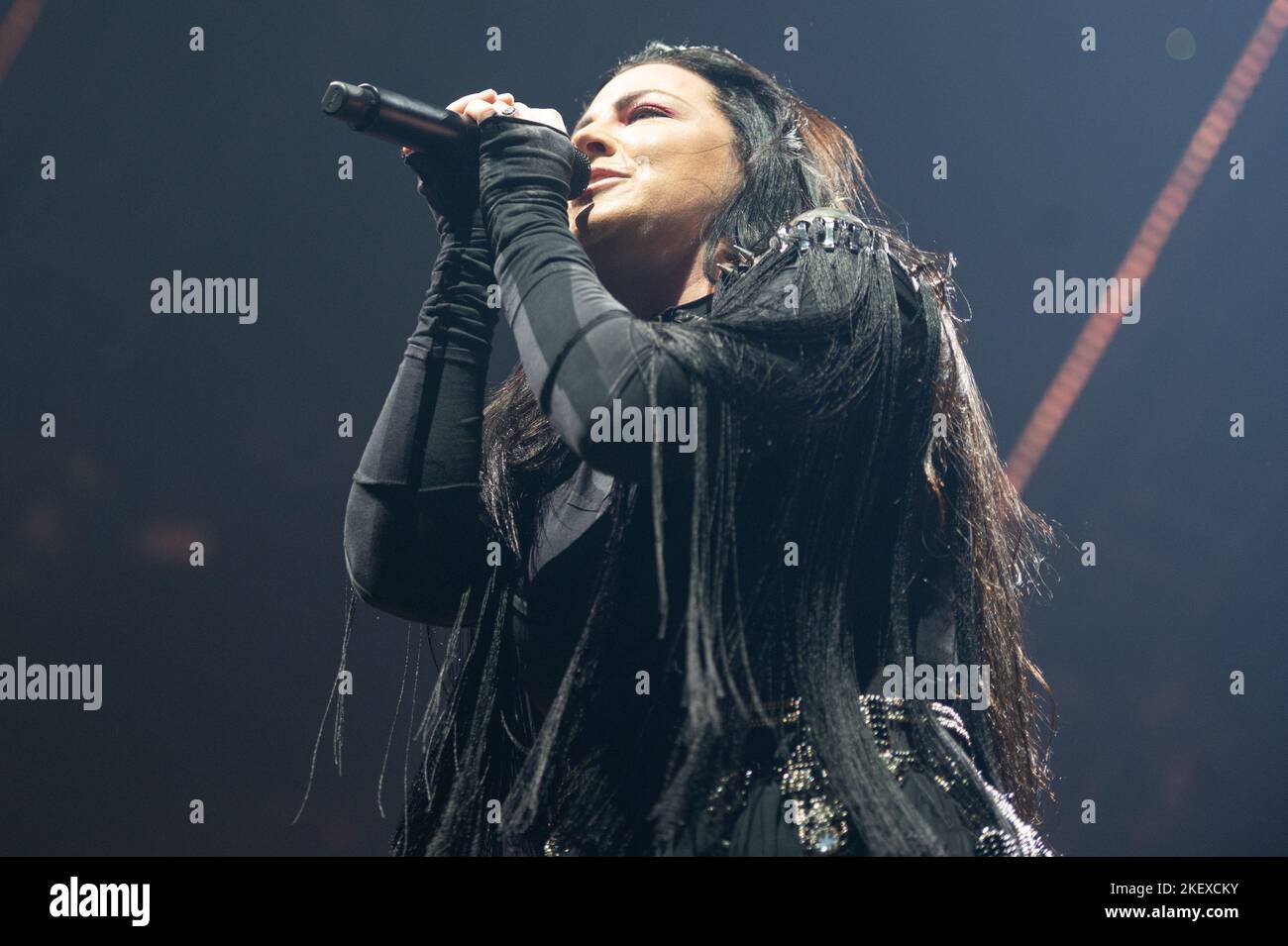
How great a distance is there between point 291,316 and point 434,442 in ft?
3.82

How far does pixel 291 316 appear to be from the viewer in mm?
2139

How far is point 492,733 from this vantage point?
109 centimetres

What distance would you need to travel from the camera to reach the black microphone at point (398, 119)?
0.98 m

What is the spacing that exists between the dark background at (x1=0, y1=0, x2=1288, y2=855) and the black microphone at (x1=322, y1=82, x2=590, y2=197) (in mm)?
1121

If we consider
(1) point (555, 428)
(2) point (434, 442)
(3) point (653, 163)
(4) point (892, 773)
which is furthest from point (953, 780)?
(3) point (653, 163)

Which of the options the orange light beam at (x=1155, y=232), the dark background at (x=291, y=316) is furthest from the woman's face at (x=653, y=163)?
the orange light beam at (x=1155, y=232)

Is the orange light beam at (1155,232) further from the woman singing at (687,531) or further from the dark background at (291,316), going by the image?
the woman singing at (687,531)

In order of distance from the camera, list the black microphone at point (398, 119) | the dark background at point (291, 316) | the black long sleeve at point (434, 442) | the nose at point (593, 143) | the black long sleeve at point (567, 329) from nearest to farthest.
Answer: the black long sleeve at point (567, 329), the black microphone at point (398, 119), the black long sleeve at point (434, 442), the nose at point (593, 143), the dark background at point (291, 316)

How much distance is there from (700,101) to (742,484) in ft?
1.81

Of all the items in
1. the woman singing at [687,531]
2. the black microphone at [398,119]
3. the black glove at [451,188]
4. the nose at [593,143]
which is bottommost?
the woman singing at [687,531]

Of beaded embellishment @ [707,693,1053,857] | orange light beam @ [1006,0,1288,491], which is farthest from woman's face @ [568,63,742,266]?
orange light beam @ [1006,0,1288,491]

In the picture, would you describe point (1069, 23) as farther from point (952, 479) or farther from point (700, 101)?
point (952, 479)

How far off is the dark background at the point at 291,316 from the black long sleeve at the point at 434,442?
107 cm

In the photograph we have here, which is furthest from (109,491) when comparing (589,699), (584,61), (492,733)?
(589,699)
